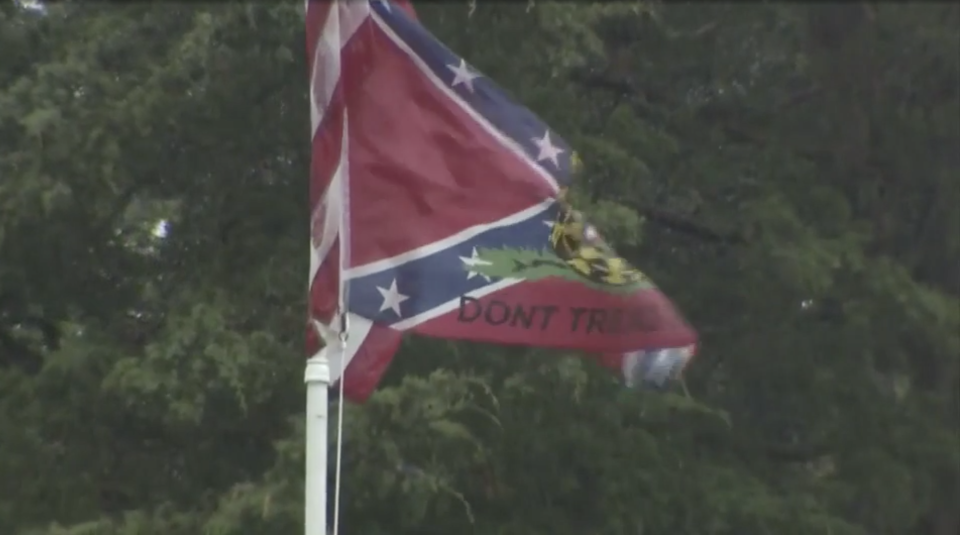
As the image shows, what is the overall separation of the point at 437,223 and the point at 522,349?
2164 millimetres

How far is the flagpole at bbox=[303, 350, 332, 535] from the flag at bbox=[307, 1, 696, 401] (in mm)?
101

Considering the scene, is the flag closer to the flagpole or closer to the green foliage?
the flagpole

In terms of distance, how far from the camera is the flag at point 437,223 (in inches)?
175

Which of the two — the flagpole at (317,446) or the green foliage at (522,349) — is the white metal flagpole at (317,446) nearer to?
the flagpole at (317,446)

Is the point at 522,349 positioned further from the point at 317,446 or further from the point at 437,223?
the point at 317,446

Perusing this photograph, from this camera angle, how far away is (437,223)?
454 cm

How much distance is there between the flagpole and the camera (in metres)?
4.23

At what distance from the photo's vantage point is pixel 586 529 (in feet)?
22.2

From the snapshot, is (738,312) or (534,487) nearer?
(534,487)

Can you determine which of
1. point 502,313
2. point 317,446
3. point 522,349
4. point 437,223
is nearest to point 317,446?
point 317,446

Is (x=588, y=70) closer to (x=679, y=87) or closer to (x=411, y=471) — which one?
(x=679, y=87)

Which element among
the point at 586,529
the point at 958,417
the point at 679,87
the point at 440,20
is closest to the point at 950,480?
the point at 958,417

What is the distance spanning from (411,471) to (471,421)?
0.46 metres

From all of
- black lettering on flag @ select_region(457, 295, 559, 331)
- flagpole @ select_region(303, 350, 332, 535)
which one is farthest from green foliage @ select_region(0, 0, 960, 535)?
flagpole @ select_region(303, 350, 332, 535)
